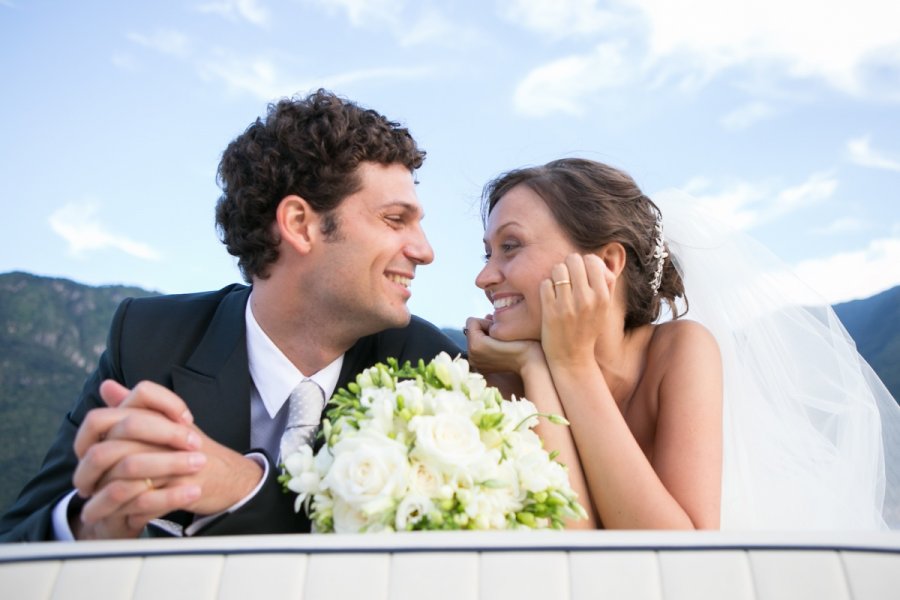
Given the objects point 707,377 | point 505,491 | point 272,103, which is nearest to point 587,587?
point 505,491

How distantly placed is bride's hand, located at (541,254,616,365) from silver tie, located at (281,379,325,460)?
102 centimetres

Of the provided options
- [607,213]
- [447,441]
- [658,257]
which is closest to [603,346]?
[658,257]

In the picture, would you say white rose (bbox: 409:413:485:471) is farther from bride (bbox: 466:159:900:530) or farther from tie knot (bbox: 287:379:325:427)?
tie knot (bbox: 287:379:325:427)

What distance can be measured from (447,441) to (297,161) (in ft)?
7.58

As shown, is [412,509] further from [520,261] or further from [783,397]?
[783,397]

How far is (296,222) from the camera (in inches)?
150

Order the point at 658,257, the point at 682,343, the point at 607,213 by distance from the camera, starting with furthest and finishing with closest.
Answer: the point at 658,257 < the point at 607,213 < the point at 682,343

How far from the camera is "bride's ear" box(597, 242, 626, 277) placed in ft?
11.6

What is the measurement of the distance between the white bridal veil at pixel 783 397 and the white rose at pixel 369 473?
2.17 metres

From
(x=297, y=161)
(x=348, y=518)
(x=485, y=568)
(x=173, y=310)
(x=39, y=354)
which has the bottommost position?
(x=485, y=568)

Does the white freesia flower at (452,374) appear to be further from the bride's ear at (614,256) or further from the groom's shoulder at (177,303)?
the groom's shoulder at (177,303)

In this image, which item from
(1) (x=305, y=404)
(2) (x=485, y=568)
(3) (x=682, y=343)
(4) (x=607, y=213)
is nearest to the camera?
(2) (x=485, y=568)

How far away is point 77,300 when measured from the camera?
3425 centimetres

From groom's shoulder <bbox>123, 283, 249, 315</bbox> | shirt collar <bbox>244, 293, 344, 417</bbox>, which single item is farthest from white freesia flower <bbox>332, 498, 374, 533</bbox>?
groom's shoulder <bbox>123, 283, 249, 315</bbox>
